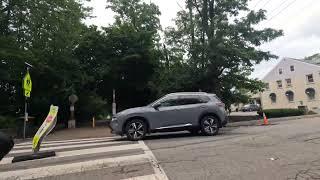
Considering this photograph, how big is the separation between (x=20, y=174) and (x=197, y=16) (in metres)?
24.9

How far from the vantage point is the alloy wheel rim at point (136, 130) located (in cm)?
1302

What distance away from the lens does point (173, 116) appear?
13.4 m

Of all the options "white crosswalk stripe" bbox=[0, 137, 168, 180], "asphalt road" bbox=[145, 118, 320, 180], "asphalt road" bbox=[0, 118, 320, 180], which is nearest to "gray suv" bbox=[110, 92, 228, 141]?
"asphalt road" bbox=[145, 118, 320, 180]

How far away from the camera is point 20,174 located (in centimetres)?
699

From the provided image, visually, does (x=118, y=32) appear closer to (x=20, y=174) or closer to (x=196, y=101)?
(x=196, y=101)

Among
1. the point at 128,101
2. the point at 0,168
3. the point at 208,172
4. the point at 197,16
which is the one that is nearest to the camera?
the point at 208,172

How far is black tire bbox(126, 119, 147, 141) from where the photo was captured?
512 inches

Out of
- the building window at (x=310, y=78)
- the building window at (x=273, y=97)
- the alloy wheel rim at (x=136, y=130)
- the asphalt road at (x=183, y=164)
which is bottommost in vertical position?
the asphalt road at (x=183, y=164)

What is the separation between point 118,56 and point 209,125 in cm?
1837

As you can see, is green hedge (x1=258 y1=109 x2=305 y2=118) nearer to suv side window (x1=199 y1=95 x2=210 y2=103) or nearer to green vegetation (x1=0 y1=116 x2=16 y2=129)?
suv side window (x1=199 y1=95 x2=210 y2=103)

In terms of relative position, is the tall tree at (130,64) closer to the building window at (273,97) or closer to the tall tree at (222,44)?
the tall tree at (222,44)

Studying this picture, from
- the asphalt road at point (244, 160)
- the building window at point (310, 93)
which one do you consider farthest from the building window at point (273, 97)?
the asphalt road at point (244, 160)

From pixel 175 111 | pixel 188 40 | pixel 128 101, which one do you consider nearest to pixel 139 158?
pixel 175 111

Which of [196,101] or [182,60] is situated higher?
[182,60]
